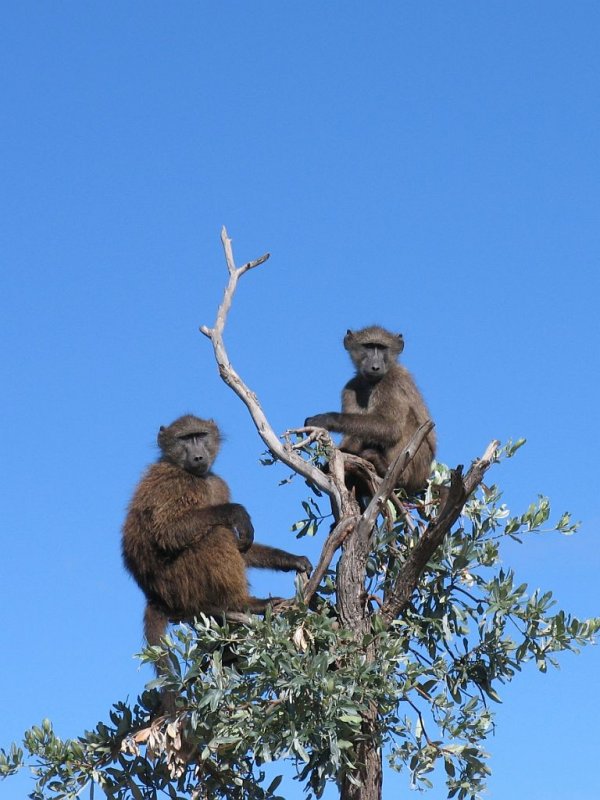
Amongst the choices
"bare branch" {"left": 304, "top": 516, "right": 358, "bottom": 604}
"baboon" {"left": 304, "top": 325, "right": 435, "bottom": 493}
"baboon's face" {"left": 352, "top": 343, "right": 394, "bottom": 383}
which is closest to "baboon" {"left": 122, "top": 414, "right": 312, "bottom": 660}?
"bare branch" {"left": 304, "top": 516, "right": 358, "bottom": 604}

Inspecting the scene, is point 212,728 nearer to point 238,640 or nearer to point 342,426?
point 238,640

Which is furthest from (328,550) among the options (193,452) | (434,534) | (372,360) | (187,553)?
(372,360)

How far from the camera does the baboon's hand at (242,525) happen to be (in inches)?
362

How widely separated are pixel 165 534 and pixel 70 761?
182cm

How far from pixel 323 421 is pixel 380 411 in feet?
2.11

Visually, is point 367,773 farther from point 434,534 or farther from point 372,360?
point 372,360

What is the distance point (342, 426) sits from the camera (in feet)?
33.6

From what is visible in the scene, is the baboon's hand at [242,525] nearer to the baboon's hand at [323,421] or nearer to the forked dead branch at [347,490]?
the forked dead branch at [347,490]

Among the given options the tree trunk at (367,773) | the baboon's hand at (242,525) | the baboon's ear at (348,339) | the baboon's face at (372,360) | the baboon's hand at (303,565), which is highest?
the baboon's ear at (348,339)

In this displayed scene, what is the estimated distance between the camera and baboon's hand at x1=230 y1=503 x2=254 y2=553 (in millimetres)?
9188

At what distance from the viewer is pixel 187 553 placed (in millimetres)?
9203

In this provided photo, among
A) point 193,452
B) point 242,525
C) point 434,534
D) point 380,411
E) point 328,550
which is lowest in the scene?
point 434,534

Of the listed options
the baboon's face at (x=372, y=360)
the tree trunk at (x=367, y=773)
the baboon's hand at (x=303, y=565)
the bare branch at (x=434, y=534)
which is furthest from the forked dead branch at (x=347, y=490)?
the baboon's face at (x=372, y=360)

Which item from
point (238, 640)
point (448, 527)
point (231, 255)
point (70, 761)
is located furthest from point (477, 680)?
point (231, 255)
